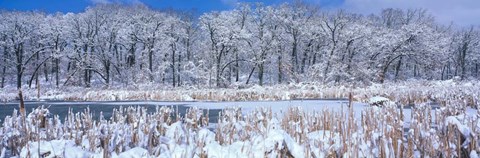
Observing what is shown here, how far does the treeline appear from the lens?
3806 centimetres

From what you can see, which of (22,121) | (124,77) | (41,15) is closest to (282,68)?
(124,77)

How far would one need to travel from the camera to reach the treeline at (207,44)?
3806 centimetres

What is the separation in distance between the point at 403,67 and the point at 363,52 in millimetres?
13403

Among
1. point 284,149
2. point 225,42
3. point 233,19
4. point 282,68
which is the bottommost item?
point 284,149

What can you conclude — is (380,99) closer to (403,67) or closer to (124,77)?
(124,77)

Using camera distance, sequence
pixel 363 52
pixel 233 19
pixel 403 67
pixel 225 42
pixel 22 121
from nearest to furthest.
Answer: pixel 22 121 < pixel 225 42 < pixel 233 19 < pixel 363 52 < pixel 403 67

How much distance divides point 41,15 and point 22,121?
42.7 m

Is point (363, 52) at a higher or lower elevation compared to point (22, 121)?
higher

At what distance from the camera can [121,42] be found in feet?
139

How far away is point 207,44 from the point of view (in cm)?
4394

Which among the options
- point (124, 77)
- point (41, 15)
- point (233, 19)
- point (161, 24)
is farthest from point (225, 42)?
point (41, 15)

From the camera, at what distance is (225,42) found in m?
37.4

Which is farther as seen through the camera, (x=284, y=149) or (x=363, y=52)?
(x=363, y=52)

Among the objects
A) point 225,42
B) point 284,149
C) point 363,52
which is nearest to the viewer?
point 284,149
